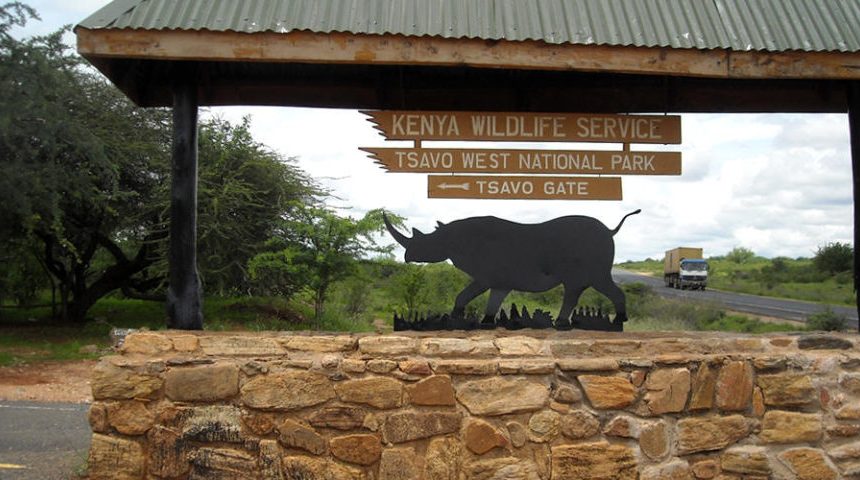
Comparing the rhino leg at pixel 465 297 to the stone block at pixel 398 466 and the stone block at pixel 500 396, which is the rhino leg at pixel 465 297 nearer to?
the stone block at pixel 500 396

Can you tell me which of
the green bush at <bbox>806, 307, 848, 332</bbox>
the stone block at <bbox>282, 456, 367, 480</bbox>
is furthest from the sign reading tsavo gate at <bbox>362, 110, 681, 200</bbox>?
the green bush at <bbox>806, 307, 848, 332</bbox>

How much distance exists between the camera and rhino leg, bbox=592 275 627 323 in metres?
5.55

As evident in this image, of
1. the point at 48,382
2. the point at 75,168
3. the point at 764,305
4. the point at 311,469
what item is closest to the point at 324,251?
the point at 48,382

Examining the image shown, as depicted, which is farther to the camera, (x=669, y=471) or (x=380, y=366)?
(x=669, y=471)

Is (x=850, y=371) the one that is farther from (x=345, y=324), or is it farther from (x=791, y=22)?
(x=345, y=324)

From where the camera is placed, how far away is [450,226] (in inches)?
220

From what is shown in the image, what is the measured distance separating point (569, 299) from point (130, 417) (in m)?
3.10

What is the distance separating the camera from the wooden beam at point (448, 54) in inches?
194

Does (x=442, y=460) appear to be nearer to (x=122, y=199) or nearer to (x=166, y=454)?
(x=166, y=454)

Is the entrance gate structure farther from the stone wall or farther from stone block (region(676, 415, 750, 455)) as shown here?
stone block (region(676, 415, 750, 455))

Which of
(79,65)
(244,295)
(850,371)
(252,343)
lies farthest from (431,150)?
(79,65)

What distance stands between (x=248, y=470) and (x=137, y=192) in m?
15.3

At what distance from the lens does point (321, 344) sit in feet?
16.2

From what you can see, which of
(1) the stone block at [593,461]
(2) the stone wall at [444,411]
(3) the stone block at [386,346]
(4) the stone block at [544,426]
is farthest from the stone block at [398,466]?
(1) the stone block at [593,461]
